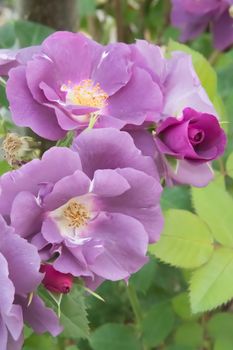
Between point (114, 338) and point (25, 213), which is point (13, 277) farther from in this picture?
point (114, 338)

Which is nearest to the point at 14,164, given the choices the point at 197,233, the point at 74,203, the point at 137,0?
the point at 74,203

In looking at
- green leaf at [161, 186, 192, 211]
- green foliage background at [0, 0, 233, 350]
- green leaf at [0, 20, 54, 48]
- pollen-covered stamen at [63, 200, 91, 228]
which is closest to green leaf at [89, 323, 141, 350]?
green foliage background at [0, 0, 233, 350]

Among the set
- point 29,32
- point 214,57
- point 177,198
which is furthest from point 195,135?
point 214,57

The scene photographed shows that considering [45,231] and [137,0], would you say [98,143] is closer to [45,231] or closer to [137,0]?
[45,231]

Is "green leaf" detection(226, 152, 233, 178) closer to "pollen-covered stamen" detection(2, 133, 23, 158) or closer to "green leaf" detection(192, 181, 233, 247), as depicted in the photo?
"green leaf" detection(192, 181, 233, 247)

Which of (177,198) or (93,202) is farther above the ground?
(93,202)

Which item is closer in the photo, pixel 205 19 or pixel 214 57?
pixel 205 19
